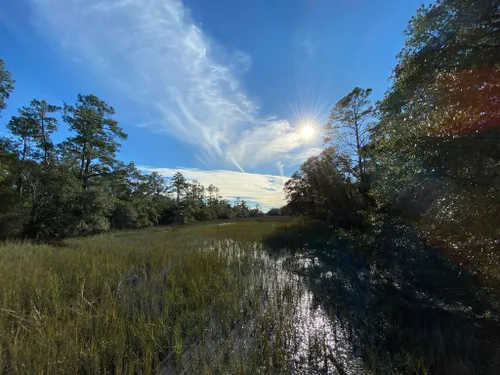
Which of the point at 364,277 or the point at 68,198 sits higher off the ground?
the point at 68,198

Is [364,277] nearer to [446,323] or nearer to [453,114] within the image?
[446,323]

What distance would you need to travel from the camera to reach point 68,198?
17109 mm

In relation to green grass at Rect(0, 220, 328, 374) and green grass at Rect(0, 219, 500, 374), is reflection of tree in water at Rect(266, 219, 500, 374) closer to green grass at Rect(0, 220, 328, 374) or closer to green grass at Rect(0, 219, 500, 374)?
green grass at Rect(0, 219, 500, 374)

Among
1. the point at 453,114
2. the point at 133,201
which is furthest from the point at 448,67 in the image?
the point at 133,201

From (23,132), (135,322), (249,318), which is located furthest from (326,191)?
(23,132)

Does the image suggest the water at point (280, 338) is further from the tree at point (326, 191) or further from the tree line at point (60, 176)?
the tree line at point (60, 176)

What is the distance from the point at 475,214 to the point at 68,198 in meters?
21.7

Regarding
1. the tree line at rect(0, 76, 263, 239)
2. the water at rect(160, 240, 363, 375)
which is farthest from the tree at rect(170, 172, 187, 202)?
the water at rect(160, 240, 363, 375)

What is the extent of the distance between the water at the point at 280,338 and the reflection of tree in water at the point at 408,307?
0.88 ft

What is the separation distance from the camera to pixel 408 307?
185 inches

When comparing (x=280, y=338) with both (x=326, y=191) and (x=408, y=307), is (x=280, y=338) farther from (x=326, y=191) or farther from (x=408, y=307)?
(x=326, y=191)

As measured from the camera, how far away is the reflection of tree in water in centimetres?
288

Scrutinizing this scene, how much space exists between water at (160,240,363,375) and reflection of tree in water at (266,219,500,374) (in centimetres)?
27

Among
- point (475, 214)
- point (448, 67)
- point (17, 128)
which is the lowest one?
point (475, 214)
